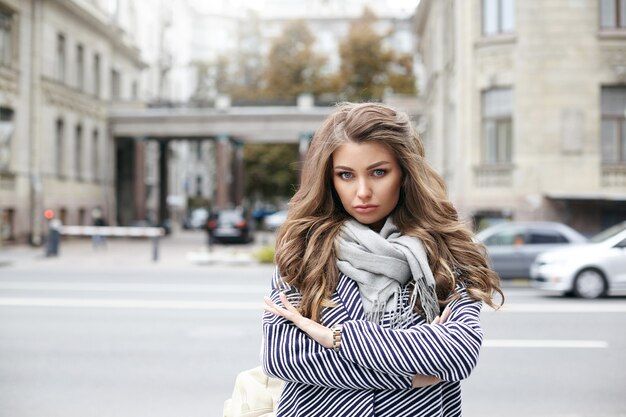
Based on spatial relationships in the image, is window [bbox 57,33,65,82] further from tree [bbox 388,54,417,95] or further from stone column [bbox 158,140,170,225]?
tree [bbox 388,54,417,95]

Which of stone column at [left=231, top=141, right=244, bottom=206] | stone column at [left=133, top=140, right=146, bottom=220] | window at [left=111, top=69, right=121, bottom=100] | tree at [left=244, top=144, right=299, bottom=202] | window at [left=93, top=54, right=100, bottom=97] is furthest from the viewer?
tree at [left=244, top=144, right=299, bottom=202]

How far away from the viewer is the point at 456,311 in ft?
6.78

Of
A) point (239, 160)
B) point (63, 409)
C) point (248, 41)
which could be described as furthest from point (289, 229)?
point (248, 41)

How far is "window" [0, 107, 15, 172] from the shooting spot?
25844mm

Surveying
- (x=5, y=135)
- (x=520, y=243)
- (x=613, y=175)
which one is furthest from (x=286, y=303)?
(x=5, y=135)

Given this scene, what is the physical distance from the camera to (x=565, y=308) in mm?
10852

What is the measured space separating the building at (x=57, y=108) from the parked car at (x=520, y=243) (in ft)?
61.5

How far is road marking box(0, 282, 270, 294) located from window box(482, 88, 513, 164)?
35.8 ft

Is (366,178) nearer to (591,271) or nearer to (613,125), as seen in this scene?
(591,271)

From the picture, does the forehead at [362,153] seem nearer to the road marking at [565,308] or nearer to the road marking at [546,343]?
the road marking at [546,343]

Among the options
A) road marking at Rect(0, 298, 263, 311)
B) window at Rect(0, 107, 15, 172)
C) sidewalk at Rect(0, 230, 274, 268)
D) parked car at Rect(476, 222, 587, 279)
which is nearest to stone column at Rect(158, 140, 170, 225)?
sidewalk at Rect(0, 230, 274, 268)

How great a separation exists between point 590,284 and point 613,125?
10829 mm

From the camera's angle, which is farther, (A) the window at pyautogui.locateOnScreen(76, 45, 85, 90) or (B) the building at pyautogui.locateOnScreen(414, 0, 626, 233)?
(A) the window at pyautogui.locateOnScreen(76, 45, 85, 90)

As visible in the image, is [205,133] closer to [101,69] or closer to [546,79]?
[101,69]
